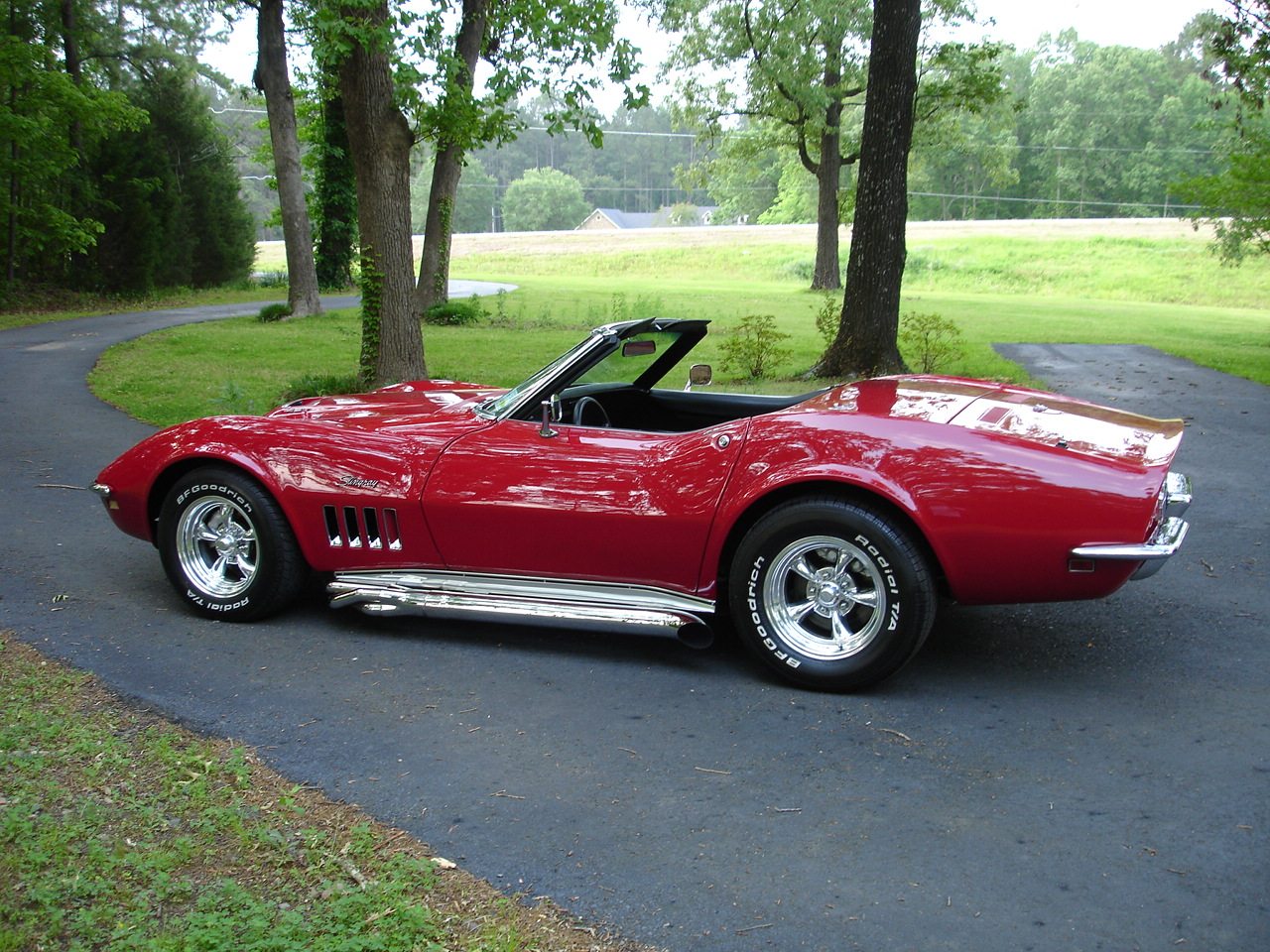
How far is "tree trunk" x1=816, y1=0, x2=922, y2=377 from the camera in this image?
1141cm

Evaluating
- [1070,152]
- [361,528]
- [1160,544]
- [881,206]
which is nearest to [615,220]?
[1070,152]

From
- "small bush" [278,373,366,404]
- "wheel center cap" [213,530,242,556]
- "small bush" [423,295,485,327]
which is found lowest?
"wheel center cap" [213,530,242,556]

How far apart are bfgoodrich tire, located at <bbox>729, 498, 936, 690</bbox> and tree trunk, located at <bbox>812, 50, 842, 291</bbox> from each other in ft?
103

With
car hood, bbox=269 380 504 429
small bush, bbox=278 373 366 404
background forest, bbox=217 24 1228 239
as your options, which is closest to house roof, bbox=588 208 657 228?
background forest, bbox=217 24 1228 239

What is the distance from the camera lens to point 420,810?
314 cm

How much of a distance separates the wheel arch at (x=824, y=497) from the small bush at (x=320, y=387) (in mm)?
7298

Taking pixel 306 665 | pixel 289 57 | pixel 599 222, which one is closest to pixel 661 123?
pixel 599 222

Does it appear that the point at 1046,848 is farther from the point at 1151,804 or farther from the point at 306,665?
the point at 306,665

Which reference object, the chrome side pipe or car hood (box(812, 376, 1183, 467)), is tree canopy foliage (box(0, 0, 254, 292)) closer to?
the chrome side pipe

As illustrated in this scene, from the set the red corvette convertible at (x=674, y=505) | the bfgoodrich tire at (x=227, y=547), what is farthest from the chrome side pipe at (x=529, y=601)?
the bfgoodrich tire at (x=227, y=547)

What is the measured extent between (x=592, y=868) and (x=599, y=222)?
112 metres

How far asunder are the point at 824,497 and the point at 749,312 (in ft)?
71.0

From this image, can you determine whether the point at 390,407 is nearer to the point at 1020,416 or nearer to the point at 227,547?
the point at 227,547

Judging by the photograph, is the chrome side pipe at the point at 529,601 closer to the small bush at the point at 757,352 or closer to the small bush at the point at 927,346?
the small bush at the point at 757,352
